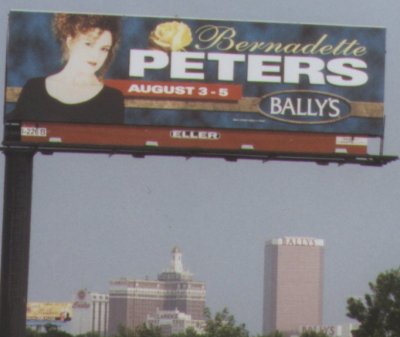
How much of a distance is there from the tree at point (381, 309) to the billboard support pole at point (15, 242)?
23.1 metres

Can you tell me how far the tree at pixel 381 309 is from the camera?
251 feet

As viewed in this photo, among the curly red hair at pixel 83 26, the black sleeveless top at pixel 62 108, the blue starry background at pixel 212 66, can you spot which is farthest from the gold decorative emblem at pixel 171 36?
the black sleeveless top at pixel 62 108

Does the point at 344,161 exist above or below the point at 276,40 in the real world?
below

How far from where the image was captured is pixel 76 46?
5784cm

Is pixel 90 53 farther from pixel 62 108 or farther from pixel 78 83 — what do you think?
pixel 62 108

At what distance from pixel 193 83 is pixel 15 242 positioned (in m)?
7.01

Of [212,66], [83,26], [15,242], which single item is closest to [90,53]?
[83,26]

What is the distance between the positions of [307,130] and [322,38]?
112 inches

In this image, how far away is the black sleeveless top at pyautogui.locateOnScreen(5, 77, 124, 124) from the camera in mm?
56922

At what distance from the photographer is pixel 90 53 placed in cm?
5775

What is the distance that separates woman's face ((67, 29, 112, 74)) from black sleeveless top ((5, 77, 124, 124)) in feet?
2.84

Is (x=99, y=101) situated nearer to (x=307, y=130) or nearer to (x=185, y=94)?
(x=185, y=94)

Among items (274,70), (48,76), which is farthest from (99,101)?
(274,70)

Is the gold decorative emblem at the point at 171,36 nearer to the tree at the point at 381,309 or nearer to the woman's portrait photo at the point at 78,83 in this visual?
the woman's portrait photo at the point at 78,83
